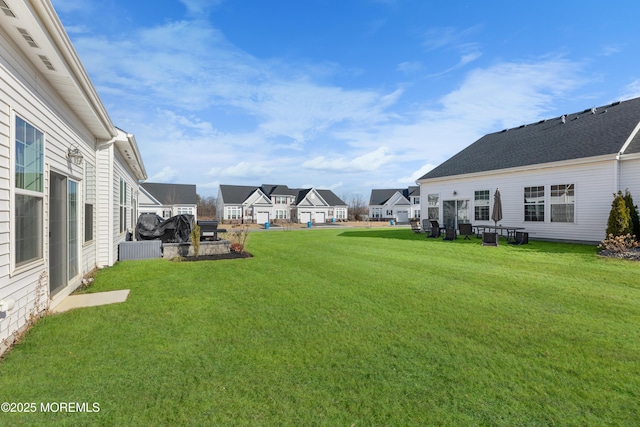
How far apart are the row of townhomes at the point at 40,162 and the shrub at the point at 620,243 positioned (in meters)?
14.9

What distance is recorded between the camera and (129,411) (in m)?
2.55

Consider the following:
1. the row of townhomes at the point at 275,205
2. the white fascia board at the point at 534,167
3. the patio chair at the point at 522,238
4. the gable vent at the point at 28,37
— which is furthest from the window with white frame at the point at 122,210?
the row of townhomes at the point at 275,205

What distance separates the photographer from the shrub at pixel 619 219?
11.3m

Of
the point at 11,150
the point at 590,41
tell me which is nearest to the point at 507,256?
the point at 590,41

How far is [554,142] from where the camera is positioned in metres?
16.0

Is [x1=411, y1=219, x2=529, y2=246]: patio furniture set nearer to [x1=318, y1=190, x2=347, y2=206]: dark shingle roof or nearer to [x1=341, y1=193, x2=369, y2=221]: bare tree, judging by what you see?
[x1=318, y1=190, x2=347, y2=206]: dark shingle roof

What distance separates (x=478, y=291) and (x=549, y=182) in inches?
453

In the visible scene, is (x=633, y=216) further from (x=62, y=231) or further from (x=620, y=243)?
(x=62, y=231)

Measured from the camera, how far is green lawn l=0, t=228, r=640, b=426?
2.58 meters

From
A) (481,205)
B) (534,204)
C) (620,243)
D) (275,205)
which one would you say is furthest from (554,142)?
(275,205)

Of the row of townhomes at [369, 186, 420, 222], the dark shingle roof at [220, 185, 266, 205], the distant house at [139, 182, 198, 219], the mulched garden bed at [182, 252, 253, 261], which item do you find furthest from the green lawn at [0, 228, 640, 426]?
the row of townhomes at [369, 186, 420, 222]

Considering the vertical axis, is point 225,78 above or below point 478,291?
above

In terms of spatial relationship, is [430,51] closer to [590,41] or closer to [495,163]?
[590,41]

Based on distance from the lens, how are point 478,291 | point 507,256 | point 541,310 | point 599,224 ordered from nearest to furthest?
point 541,310
point 478,291
point 507,256
point 599,224
